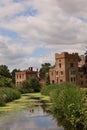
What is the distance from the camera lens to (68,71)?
101 meters

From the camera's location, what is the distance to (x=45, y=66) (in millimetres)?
167500

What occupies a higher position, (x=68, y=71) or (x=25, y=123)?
(x=68, y=71)

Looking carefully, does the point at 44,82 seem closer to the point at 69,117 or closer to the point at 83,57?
the point at 83,57

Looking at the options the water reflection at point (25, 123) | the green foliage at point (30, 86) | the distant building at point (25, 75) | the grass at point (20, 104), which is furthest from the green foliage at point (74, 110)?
the distant building at point (25, 75)

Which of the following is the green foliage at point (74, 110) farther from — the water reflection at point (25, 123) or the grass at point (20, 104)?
the grass at point (20, 104)

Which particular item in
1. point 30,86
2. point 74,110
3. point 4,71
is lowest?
point 74,110

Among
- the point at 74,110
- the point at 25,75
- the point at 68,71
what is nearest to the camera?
the point at 74,110

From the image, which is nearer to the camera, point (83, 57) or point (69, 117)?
point (69, 117)

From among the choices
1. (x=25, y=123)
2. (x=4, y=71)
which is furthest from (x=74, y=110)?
(x=4, y=71)

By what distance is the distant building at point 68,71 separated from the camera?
330ft

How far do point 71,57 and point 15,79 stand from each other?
4080 cm

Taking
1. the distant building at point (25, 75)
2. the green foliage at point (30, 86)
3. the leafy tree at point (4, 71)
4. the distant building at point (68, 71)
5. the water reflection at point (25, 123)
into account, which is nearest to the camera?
the water reflection at point (25, 123)

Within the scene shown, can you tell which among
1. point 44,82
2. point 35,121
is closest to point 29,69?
point 44,82

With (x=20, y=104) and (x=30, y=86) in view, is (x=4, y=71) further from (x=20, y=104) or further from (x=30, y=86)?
(x=20, y=104)
